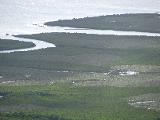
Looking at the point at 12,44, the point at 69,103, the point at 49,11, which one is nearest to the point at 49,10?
the point at 49,11

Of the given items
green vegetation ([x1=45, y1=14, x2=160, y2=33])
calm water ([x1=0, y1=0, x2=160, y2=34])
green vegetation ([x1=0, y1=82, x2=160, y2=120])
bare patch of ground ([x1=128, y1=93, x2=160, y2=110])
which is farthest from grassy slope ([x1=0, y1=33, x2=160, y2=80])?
calm water ([x1=0, y1=0, x2=160, y2=34])

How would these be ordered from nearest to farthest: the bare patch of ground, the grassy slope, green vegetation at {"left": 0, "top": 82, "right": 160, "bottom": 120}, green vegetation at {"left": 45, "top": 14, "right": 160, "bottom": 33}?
green vegetation at {"left": 0, "top": 82, "right": 160, "bottom": 120}
the bare patch of ground
the grassy slope
green vegetation at {"left": 45, "top": 14, "right": 160, "bottom": 33}

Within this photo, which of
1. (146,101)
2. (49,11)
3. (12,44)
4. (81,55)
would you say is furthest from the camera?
(49,11)

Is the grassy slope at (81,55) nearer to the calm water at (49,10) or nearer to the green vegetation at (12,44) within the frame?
the green vegetation at (12,44)

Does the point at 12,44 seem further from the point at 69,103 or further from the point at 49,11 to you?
the point at 49,11

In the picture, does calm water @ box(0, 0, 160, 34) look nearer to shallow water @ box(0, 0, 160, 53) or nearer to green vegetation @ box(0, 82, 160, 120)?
shallow water @ box(0, 0, 160, 53)
